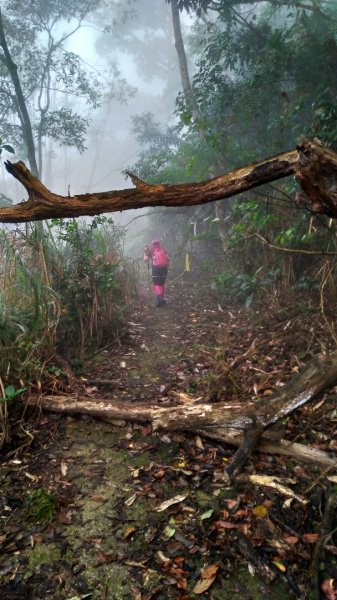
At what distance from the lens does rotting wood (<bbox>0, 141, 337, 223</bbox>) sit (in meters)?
1.80

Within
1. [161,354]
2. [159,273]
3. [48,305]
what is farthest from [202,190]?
[159,273]

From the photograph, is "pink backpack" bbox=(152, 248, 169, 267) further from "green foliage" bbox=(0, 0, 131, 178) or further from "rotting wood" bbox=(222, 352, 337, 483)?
"green foliage" bbox=(0, 0, 131, 178)

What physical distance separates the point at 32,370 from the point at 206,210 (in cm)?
896

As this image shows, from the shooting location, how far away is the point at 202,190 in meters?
1.99

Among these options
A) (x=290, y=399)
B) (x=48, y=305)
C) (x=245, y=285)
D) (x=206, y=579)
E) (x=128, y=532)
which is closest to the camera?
(x=206, y=579)

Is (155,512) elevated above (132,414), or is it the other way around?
(132,414)

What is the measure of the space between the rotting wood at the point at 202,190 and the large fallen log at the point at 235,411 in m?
1.28

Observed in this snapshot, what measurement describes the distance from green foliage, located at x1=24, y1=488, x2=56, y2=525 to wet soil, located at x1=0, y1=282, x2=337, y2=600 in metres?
0.01

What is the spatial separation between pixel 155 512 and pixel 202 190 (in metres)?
2.03

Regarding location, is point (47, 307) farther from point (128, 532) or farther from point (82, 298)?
point (128, 532)

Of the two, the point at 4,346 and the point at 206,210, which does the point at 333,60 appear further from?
the point at 4,346

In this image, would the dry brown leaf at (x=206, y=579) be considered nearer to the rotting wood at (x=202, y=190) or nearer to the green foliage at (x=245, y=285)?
the rotting wood at (x=202, y=190)

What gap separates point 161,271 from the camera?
8.94 m

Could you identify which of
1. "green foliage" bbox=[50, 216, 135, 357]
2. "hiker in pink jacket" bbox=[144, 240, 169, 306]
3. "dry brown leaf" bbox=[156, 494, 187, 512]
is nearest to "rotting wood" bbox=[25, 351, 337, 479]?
"dry brown leaf" bbox=[156, 494, 187, 512]
